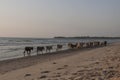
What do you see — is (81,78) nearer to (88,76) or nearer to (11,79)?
(88,76)

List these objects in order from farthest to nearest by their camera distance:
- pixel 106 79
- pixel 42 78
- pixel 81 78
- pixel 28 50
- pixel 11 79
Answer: pixel 28 50, pixel 11 79, pixel 42 78, pixel 81 78, pixel 106 79

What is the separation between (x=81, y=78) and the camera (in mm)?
8719

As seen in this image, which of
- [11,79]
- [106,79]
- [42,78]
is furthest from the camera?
[11,79]

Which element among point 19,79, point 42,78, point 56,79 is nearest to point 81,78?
point 56,79

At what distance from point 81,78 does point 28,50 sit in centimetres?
2388

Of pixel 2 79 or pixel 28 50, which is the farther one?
pixel 28 50

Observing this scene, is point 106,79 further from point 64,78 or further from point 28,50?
point 28,50

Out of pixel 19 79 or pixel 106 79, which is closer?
pixel 106 79

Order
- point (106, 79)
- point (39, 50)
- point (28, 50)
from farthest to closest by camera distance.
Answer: point (39, 50), point (28, 50), point (106, 79)

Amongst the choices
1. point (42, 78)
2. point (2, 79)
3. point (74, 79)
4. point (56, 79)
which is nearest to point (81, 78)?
point (74, 79)

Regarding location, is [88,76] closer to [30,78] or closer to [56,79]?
[56,79]

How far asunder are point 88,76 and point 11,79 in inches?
124

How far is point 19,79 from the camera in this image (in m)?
10.2

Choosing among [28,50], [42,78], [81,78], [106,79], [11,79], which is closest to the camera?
[106,79]
